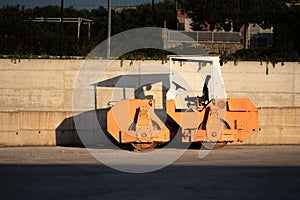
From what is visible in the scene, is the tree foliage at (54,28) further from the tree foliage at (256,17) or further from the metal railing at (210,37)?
the tree foliage at (256,17)

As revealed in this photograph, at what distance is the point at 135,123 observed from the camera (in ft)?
62.0

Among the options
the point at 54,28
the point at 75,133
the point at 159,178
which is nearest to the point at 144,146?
the point at 75,133

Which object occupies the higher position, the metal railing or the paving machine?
the metal railing

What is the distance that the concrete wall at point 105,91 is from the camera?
21250 mm

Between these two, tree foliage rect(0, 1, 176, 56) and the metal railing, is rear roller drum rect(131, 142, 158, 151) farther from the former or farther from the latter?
the metal railing

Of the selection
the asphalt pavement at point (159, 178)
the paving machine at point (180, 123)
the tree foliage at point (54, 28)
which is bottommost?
the asphalt pavement at point (159, 178)

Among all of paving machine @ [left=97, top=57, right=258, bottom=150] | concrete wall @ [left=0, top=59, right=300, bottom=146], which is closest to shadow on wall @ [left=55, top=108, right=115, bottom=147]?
concrete wall @ [left=0, top=59, right=300, bottom=146]

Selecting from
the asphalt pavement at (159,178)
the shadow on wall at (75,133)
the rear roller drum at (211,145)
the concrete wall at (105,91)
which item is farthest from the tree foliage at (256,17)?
the asphalt pavement at (159,178)

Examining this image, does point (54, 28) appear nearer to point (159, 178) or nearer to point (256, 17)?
point (256, 17)

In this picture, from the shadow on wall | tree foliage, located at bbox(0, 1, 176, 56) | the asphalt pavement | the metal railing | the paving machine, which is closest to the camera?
the asphalt pavement

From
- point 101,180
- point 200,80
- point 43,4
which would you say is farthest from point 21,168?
point 43,4

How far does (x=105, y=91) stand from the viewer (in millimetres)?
23609

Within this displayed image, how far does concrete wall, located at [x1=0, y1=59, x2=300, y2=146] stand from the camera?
837 inches

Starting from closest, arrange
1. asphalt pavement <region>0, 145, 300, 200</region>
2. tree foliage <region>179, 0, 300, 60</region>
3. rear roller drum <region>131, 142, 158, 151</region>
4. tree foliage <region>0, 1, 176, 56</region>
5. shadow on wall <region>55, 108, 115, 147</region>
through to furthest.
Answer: asphalt pavement <region>0, 145, 300, 200</region> → rear roller drum <region>131, 142, 158, 151</region> → shadow on wall <region>55, 108, 115, 147</region> → tree foliage <region>0, 1, 176, 56</region> → tree foliage <region>179, 0, 300, 60</region>
